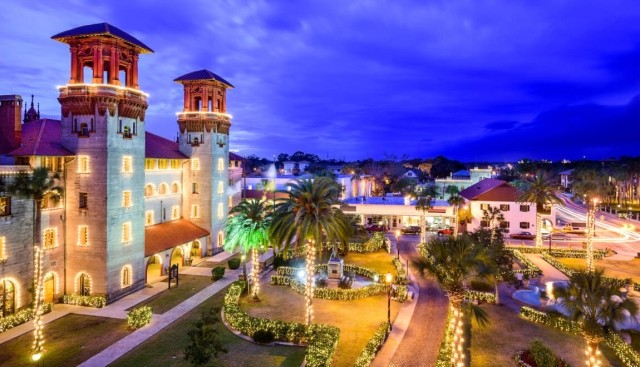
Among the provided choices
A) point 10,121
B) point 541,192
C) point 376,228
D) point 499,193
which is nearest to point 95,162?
point 10,121

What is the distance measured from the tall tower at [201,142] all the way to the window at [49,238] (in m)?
20.0

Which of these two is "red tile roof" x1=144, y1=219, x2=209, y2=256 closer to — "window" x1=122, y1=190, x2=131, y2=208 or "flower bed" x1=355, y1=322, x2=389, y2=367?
"window" x1=122, y1=190, x2=131, y2=208

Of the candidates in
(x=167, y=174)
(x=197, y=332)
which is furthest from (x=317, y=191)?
(x=167, y=174)

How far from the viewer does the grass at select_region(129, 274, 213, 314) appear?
3478 cm

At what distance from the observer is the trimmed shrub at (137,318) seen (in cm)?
2975

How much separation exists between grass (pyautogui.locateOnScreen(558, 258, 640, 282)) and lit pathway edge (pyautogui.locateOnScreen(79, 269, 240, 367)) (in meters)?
44.5

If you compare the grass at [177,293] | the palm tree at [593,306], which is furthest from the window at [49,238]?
the palm tree at [593,306]

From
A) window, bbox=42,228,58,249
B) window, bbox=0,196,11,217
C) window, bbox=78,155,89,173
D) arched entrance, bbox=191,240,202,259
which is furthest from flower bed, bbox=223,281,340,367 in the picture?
arched entrance, bbox=191,240,202,259

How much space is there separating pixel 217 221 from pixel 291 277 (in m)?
17.7

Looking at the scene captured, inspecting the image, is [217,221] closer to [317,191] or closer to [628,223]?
[317,191]

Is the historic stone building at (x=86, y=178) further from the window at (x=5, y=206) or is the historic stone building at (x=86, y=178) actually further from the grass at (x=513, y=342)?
the grass at (x=513, y=342)

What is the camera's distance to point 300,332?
2783 cm

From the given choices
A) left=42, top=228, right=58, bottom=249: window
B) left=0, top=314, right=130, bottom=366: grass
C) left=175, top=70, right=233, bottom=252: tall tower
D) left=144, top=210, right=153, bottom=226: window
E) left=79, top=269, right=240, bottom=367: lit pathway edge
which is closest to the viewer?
left=0, top=314, right=130, bottom=366: grass

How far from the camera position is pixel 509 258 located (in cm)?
3738
